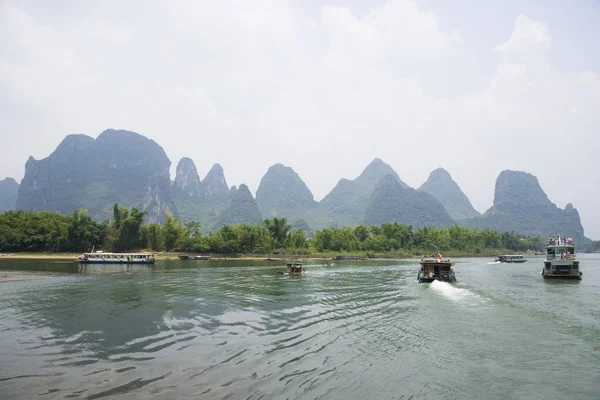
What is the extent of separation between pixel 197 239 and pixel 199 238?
5.15ft

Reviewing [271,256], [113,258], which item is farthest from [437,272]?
[271,256]

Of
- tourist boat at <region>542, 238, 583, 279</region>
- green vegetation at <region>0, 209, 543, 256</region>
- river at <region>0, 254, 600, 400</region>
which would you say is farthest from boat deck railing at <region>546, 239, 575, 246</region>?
green vegetation at <region>0, 209, 543, 256</region>

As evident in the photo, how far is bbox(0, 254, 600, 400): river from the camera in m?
10.3

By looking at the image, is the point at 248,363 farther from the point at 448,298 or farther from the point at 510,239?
the point at 510,239

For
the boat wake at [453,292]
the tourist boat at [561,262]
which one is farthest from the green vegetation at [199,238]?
the boat wake at [453,292]

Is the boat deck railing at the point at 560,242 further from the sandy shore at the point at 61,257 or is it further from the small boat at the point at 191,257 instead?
the small boat at the point at 191,257

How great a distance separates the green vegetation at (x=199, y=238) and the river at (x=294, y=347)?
2539 inches

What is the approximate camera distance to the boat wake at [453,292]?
92.2 ft

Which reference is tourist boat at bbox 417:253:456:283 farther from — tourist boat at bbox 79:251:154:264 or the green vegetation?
the green vegetation

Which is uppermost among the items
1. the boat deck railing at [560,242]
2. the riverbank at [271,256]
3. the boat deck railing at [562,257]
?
the boat deck railing at [560,242]

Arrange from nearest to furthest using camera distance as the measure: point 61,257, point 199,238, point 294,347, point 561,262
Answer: point 294,347 → point 561,262 → point 61,257 → point 199,238

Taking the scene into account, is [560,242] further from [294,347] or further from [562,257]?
[294,347]

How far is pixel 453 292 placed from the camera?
31.4 m

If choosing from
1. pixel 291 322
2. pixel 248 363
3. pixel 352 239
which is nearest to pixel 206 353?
pixel 248 363
